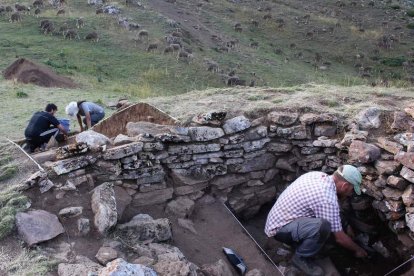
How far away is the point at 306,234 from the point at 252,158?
66.0 inches

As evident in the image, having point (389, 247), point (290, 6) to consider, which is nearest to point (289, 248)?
point (389, 247)

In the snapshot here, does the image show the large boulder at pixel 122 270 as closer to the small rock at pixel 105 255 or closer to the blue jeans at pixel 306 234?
the small rock at pixel 105 255

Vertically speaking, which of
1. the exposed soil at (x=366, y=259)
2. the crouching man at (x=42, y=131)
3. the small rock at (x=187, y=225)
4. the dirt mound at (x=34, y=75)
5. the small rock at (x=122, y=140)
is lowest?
the dirt mound at (x=34, y=75)

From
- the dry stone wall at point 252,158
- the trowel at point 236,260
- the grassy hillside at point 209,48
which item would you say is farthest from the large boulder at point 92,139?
the grassy hillside at point 209,48

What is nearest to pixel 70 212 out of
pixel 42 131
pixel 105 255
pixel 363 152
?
pixel 105 255

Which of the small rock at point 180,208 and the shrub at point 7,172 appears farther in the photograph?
the small rock at point 180,208

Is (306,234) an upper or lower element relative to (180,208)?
upper

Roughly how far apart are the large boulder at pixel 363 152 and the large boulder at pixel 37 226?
12.1 ft

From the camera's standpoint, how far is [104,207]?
4.96 m

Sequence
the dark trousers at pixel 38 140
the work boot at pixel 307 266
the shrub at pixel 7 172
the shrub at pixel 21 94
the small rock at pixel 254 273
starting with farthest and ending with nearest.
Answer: the shrub at pixel 21 94 → the dark trousers at pixel 38 140 → the shrub at pixel 7 172 → the work boot at pixel 307 266 → the small rock at pixel 254 273

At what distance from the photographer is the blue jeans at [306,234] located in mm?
4996

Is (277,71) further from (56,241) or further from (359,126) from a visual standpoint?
(56,241)

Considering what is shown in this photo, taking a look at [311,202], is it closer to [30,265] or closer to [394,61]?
[30,265]

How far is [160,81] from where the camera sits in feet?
49.7
